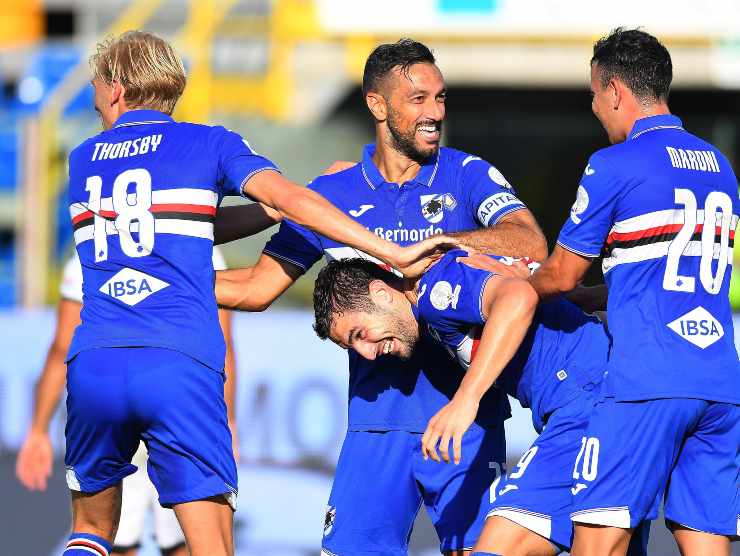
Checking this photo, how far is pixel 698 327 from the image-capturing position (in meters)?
3.77

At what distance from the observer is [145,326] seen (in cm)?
378

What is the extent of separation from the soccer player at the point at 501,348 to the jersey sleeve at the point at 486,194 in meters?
0.34

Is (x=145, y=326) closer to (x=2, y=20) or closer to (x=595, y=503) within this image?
(x=595, y=503)

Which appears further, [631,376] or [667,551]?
[667,551]

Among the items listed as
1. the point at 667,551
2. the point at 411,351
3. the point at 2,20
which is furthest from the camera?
the point at 2,20

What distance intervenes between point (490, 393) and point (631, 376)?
664mm

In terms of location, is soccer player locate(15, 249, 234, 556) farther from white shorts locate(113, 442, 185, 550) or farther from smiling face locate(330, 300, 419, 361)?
smiling face locate(330, 300, 419, 361)

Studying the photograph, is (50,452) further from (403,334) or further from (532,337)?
(532,337)

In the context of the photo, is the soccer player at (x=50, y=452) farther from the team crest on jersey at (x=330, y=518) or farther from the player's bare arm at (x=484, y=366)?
the player's bare arm at (x=484, y=366)

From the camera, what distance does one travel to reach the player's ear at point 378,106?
4.47 meters

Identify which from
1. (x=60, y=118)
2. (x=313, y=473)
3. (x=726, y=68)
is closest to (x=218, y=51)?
(x=60, y=118)

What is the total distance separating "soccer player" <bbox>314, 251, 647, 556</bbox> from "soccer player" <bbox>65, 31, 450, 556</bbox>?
0.64 feet

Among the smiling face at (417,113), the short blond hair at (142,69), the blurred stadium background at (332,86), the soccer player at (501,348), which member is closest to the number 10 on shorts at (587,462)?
the soccer player at (501,348)

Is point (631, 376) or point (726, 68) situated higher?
point (726, 68)
